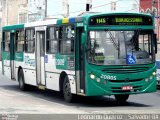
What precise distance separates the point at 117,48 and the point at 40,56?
15.2 feet

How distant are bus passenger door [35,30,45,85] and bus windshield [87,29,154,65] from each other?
3.98 m

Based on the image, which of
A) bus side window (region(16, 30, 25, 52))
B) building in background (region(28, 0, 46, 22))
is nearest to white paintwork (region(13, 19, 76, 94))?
bus side window (region(16, 30, 25, 52))

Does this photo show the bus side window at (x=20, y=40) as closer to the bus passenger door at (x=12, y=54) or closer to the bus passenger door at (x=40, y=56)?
the bus passenger door at (x=12, y=54)

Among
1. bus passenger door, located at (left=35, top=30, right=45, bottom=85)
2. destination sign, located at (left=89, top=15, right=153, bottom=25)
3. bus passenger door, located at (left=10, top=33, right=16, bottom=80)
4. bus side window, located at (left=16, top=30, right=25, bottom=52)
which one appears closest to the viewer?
destination sign, located at (left=89, top=15, right=153, bottom=25)

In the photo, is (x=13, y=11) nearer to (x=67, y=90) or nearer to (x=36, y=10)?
(x=36, y=10)

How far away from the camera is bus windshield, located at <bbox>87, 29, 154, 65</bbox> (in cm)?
1582

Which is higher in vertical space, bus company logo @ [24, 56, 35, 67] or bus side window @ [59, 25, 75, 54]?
bus side window @ [59, 25, 75, 54]

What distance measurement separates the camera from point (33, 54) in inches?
802

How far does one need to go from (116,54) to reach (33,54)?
5.38 m

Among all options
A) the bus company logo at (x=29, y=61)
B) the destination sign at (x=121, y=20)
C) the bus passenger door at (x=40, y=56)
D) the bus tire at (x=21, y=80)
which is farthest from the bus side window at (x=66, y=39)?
the bus tire at (x=21, y=80)

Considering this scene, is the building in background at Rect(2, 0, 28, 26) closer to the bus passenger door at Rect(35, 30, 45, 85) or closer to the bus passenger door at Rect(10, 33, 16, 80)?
the bus passenger door at Rect(10, 33, 16, 80)

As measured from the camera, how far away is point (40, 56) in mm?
19688

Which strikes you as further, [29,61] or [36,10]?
[36,10]

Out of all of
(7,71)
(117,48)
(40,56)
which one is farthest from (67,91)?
(7,71)
